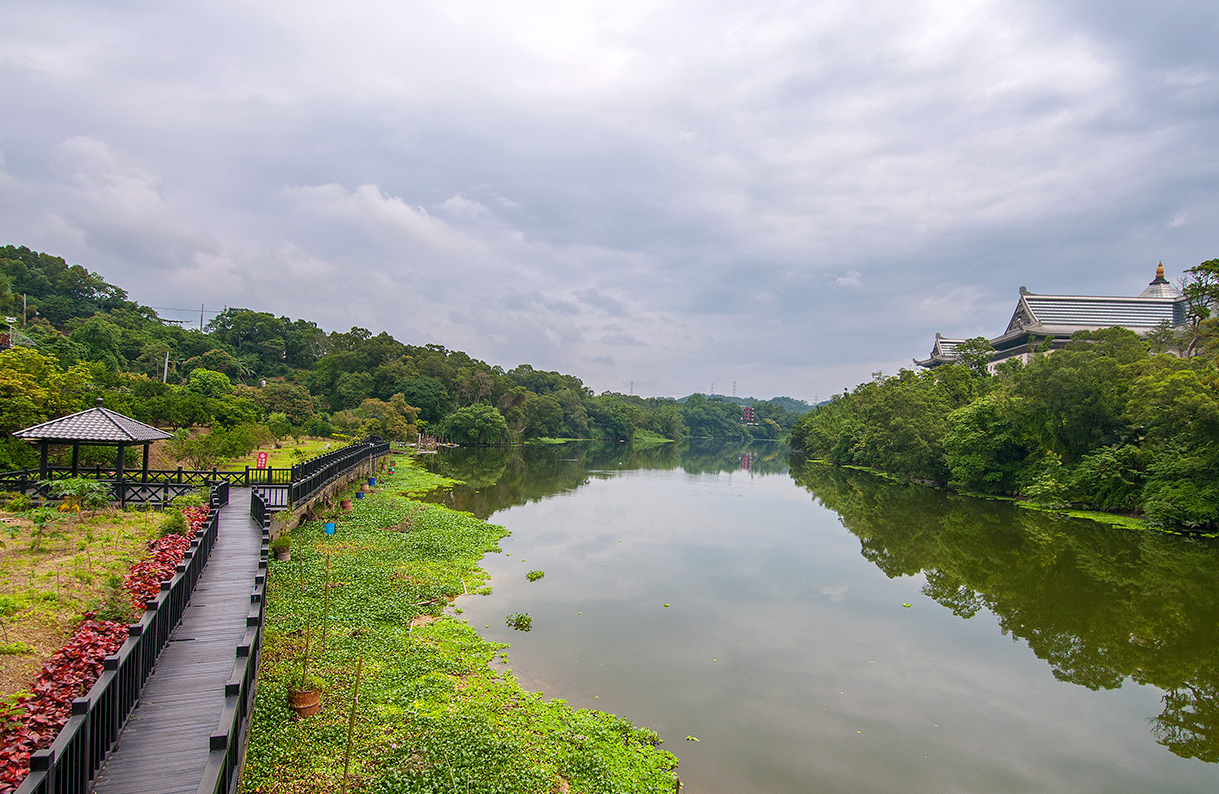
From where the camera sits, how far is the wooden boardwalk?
205 inches

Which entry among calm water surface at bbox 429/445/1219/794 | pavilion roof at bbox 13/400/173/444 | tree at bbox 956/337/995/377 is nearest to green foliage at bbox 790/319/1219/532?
calm water surface at bbox 429/445/1219/794

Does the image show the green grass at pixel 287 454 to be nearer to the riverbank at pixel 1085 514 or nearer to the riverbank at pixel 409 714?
the riverbank at pixel 409 714

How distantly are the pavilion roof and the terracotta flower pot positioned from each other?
11121mm

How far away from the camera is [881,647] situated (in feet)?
44.3

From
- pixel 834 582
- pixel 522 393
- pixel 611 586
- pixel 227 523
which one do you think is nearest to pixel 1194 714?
pixel 834 582

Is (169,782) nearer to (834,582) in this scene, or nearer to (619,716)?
(619,716)

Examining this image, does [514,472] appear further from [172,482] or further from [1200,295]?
[1200,295]

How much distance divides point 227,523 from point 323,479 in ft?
23.2

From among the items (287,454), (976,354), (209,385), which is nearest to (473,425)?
(209,385)

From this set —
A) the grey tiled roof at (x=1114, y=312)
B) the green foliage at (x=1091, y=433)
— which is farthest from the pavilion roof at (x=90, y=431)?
the grey tiled roof at (x=1114, y=312)

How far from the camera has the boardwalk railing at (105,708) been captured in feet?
13.3

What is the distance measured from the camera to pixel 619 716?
9.64m

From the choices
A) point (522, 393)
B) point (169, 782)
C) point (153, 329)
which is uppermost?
point (153, 329)

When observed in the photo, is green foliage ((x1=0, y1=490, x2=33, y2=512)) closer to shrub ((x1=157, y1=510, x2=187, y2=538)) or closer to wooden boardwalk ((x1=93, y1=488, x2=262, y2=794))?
shrub ((x1=157, y1=510, x2=187, y2=538))
